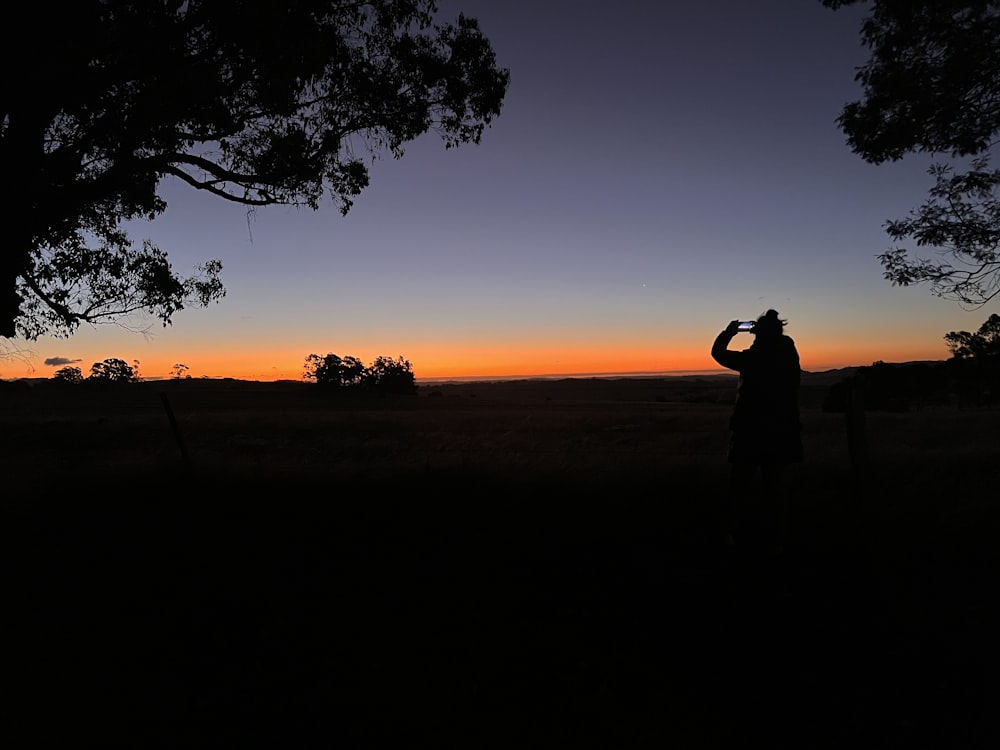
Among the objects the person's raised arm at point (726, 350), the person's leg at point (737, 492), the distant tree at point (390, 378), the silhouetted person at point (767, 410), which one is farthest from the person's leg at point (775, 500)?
the distant tree at point (390, 378)

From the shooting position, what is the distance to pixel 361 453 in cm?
1797

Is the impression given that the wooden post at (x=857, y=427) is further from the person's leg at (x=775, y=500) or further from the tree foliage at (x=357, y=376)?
the tree foliage at (x=357, y=376)

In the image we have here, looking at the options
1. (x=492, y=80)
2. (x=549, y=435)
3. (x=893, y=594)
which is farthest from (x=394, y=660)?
(x=549, y=435)

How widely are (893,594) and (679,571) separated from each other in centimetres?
166

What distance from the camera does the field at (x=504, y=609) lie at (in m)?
3.37

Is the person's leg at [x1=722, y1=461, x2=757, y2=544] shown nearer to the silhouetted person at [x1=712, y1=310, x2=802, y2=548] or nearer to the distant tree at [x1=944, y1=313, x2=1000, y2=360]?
the silhouetted person at [x1=712, y1=310, x2=802, y2=548]

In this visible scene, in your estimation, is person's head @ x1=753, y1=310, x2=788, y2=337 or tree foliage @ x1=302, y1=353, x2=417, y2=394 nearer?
person's head @ x1=753, y1=310, x2=788, y2=337

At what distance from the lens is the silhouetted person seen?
589cm

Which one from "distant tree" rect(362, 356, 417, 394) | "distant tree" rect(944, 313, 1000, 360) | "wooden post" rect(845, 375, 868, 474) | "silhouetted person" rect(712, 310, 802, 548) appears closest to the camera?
"silhouetted person" rect(712, 310, 802, 548)

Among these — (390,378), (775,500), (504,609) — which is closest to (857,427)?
(775,500)

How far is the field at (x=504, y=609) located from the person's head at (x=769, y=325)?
1.77 metres

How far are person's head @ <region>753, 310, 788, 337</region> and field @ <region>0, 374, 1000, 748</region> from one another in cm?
177

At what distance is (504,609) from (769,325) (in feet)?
12.3

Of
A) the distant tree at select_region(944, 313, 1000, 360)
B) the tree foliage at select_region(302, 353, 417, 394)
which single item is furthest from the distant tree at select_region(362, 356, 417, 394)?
the distant tree at select_region(944, 313, 1000, 360)
